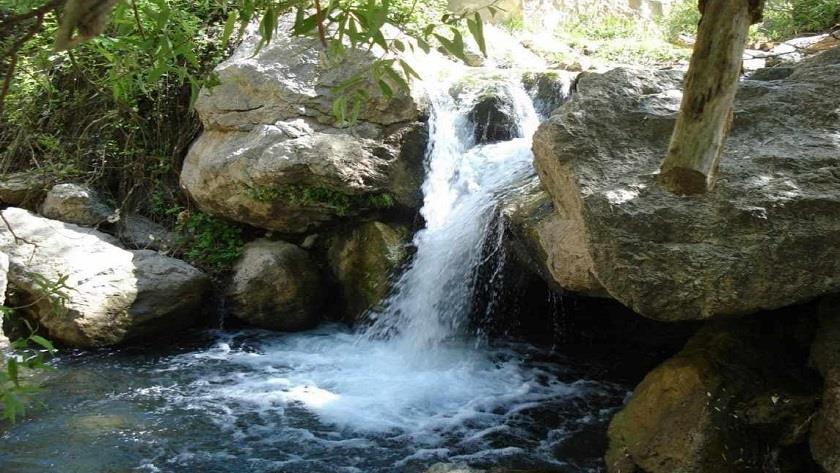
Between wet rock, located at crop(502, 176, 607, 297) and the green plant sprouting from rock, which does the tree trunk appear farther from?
the green plant sprouting from rock

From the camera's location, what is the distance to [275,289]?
6422mm

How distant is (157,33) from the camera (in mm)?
1809

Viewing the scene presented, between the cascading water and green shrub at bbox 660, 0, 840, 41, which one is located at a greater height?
green shrub at bbox 660, 0, 840, 41

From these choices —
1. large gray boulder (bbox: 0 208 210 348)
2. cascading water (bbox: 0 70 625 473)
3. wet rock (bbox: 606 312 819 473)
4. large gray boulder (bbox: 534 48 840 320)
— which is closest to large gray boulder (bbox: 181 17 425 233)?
cascading water (bbox: 0 70 625 473)

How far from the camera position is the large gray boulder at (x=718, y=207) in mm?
3459

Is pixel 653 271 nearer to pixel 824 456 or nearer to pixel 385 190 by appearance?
pixel 824 456

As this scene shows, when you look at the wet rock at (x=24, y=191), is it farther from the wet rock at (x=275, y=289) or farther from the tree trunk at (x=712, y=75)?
the tree trunk at (x=712, y=75)

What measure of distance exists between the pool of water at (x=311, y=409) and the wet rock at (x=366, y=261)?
0.41 metres

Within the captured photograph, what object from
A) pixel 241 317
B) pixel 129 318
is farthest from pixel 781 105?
pixel 129 318

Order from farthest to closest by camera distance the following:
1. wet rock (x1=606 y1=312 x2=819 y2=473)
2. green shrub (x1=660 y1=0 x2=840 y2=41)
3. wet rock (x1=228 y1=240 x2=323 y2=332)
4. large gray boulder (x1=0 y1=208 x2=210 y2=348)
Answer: green shrub (x1=660 y1=0 x2=840 y2=41) → wet rock (x1=228 y1=240 x2=323 y2=332) → large gray boulder (x1=0 y1=208 x2=210 y2=348) → wet rock (x1=606 y1=312 x2=819 y2=473)

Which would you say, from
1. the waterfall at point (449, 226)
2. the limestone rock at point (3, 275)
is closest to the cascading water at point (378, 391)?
the waterfall at point (449, 226)

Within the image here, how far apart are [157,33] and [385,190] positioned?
469 cm

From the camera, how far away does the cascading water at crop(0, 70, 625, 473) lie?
14.2 ft

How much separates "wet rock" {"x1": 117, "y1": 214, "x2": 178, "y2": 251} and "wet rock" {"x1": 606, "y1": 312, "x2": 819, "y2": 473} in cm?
487
